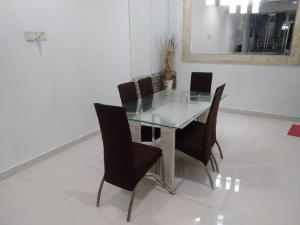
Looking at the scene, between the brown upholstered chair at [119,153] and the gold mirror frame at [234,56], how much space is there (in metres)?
3.15

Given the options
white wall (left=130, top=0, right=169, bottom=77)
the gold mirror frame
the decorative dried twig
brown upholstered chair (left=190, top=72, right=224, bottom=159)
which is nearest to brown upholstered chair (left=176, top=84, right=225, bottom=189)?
brown upholstered chair (left=190, top=72, right=224, bottom=159)

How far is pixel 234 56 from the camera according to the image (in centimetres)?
431

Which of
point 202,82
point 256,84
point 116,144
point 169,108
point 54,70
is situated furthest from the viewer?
point 256,84

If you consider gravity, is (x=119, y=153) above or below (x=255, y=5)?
below

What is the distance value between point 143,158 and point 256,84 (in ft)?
10.5

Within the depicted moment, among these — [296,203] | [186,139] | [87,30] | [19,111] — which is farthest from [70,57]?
[296,203]

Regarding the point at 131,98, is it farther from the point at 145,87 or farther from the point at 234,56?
the point at 234,56

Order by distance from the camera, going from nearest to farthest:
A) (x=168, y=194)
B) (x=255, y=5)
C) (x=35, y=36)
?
(x=168, y=194), (x=35, y=36), (x=255, y=5)

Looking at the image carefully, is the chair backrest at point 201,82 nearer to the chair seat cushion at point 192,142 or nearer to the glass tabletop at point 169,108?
the glass tabletop at point 169,108

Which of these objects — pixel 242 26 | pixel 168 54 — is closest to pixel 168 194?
pixel 168 54

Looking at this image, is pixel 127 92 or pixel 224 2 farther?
pixel 224 2

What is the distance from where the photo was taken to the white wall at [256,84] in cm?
400

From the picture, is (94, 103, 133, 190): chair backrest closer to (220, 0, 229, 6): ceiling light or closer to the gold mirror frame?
the gold mirror frame

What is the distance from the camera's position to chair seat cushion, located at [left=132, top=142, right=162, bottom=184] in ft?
5.99
